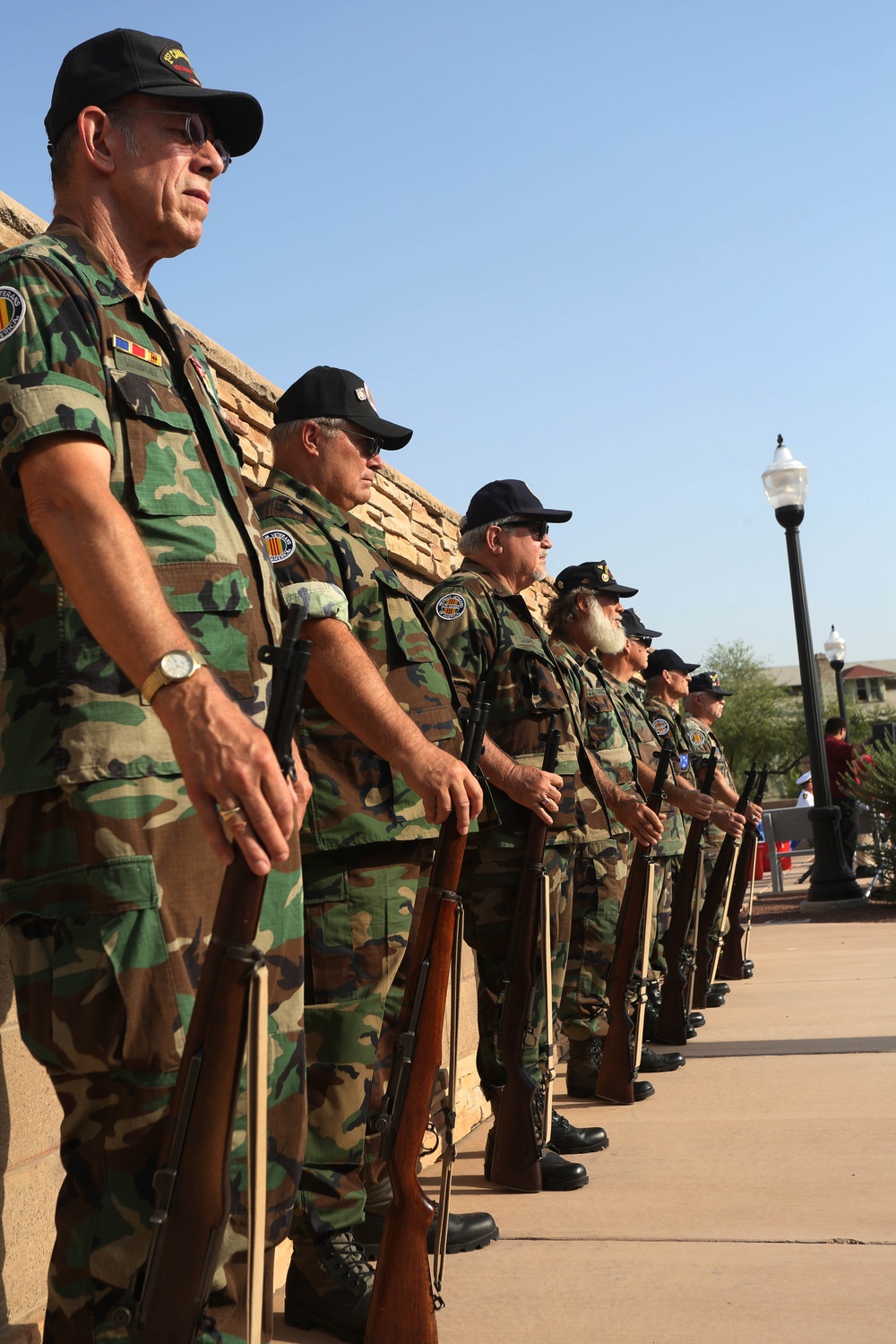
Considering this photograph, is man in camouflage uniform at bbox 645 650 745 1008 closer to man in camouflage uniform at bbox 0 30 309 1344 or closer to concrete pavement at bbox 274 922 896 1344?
concrete pavement at bbox 274 922 896 1344

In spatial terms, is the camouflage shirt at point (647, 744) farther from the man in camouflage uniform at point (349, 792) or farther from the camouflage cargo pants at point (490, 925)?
the man in camouflage uniform at point (349, 792)

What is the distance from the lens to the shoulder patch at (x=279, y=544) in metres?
3.24

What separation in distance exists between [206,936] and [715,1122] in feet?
12.2

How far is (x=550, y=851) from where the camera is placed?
4.50 meters

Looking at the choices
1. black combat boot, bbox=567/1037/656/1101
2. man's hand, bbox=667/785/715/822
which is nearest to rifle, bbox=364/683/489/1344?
black combat boot, bbox=567/1037/656/1101

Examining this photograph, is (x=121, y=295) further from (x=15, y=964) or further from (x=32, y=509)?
(x=15, y=964)

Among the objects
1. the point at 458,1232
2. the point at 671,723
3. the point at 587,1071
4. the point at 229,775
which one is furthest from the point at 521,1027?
the point at 671,723

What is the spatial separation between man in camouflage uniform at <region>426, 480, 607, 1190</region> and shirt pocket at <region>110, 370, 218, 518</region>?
2109mm

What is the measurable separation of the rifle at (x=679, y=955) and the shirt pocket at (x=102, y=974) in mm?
5369

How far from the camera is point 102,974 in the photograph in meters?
1.87

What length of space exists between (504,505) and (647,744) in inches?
123

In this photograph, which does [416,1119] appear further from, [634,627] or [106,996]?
[634,627]

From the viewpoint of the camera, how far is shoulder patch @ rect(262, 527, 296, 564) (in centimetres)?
324

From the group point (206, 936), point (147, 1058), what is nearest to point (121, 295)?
point (206, 936)
